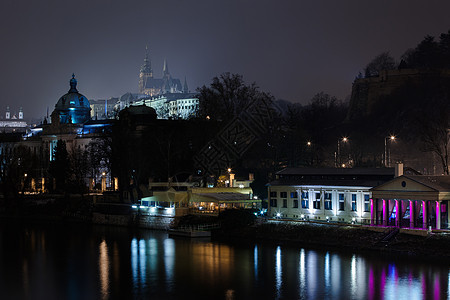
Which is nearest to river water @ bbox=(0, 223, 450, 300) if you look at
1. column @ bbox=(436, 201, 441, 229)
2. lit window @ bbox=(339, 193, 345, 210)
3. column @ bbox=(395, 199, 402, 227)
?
column @ bbox=(436, 201, 441, 229)

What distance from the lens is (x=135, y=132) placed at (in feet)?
321

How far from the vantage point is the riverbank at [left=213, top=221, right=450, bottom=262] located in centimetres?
4103

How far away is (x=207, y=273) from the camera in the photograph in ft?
128

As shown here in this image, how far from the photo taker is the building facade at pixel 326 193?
48.9m

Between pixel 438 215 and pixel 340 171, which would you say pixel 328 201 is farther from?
pixel 438 215

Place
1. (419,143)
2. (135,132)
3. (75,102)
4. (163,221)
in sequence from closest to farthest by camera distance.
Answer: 1. (163,221)
2. (419,143)
3. (135,132)
4. (75,102)

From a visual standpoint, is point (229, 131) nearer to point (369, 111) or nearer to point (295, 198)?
point (295, 198)

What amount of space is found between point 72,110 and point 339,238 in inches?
3269

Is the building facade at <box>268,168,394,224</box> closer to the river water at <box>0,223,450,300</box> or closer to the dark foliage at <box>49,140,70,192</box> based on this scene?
the river water at <box>0,223,450,300</box>

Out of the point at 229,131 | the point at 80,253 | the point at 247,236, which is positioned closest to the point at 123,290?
the point at 80,253

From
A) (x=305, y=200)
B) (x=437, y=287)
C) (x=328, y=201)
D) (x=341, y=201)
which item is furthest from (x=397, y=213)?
(x=437, y=287)

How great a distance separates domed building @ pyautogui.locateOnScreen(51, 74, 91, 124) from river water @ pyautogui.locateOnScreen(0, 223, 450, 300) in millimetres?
67298

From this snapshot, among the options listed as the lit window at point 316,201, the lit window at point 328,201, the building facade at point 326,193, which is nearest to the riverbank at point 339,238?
the building facade at point 326,193

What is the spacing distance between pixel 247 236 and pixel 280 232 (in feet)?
10.6
